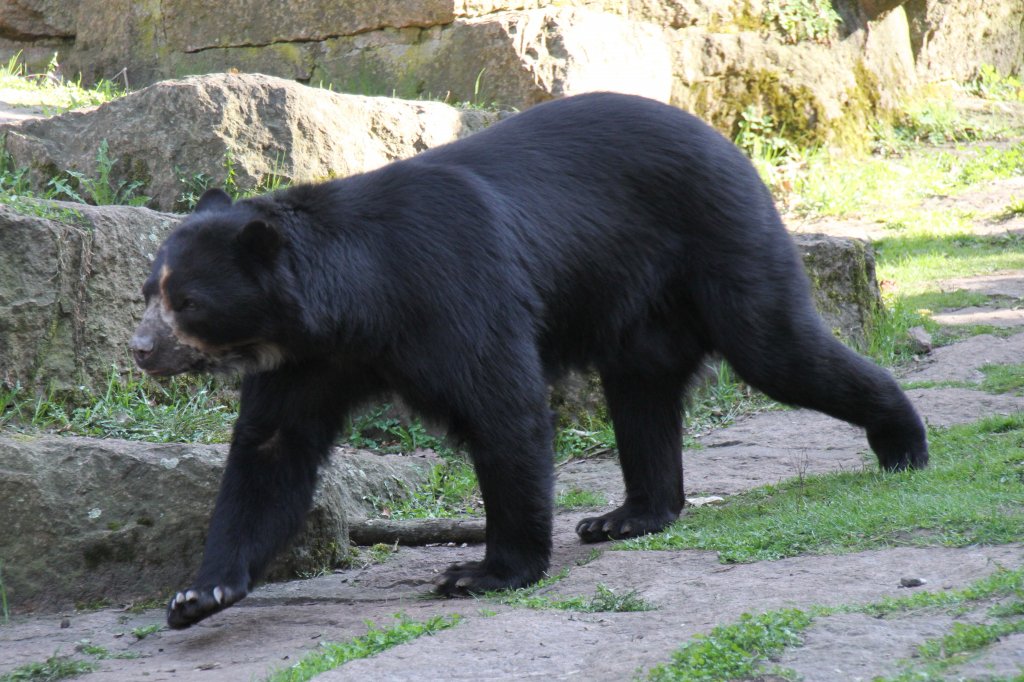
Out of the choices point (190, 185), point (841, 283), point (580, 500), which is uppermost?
point (190, 185)

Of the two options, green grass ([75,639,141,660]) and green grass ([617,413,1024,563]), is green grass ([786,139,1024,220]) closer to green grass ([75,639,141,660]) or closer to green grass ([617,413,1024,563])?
green grass ([617,413,1024,563])

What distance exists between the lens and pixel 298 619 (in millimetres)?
4090

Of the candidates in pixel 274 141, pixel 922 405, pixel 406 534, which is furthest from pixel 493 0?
pixel 406 534

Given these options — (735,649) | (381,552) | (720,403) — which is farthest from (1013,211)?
(735,649)

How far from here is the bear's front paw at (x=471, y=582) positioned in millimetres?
4203

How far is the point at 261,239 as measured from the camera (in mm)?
4090

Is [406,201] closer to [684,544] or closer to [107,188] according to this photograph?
[684,544]

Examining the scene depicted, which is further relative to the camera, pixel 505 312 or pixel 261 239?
pixel 505 312

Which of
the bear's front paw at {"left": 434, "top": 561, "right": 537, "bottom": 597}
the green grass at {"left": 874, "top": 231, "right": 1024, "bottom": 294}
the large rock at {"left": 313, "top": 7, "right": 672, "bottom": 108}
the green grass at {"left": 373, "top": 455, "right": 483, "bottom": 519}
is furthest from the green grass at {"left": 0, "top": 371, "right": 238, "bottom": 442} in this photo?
the green grass at {"left": 874, "top": 231, "right": 1024, "bottom": 294}

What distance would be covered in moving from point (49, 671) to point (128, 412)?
8.21ft

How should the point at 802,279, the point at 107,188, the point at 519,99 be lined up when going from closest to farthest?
the point at 802,279 → the point at 107,188 → the point at 519,99

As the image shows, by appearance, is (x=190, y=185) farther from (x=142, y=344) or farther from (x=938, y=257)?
(x=938, y=257)

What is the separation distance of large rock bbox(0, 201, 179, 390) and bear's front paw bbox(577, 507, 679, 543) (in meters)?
Answer: 2.64

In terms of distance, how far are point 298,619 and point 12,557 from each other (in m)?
1.13
